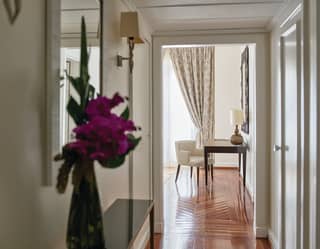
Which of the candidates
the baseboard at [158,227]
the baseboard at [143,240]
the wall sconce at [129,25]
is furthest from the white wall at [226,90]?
the wall sconce at [129,25]

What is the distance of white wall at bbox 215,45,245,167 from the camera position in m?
7.79

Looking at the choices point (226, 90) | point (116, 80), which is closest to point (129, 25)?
point (116, 80)

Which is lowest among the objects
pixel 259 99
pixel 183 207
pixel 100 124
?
pixel 183 207

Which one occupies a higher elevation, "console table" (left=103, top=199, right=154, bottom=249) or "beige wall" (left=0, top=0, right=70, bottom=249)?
"beige wall" (left=0, top=0, right=70, bottom=249)

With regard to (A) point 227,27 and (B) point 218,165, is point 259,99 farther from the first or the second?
(B) point 218,165

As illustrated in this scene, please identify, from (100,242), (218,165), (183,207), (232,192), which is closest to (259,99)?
(183,207)

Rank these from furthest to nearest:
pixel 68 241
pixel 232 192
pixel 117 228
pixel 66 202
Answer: pixel 232 192 → pixel 117 228 → pixel 66 202 → pixel 68 241

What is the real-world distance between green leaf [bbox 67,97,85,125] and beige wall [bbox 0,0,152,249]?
0.35ft

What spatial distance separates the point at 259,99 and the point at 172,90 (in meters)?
4.26

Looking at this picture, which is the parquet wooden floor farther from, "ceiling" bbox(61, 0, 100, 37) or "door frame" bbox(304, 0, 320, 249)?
"ceiling" bbox(61, 0, 100, 37)

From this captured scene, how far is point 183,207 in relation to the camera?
16.2 feet

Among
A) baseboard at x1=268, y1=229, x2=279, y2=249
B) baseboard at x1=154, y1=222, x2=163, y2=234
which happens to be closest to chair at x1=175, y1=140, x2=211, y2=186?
baseboard at x1=154, y1=222, x2=163, y2=234

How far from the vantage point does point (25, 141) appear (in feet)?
4.16

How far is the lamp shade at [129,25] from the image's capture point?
2.52 metres
